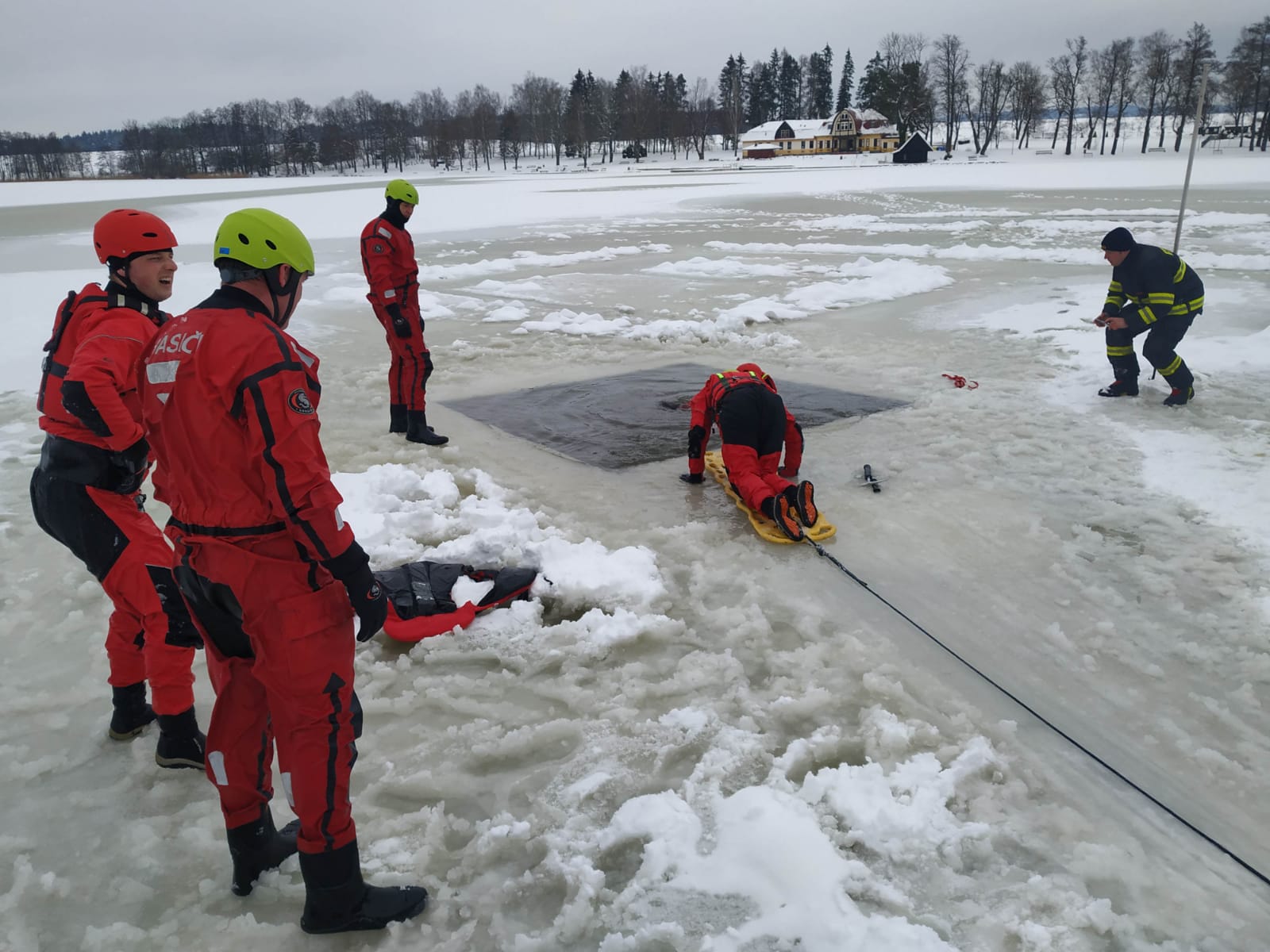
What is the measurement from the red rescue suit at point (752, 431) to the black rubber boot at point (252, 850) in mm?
3032

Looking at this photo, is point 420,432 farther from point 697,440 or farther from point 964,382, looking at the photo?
point 964,382

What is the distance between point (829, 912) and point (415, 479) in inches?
148

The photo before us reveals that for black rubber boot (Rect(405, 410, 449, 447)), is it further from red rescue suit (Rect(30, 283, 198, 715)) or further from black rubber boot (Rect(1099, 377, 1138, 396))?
black rubber boot (Rect(1099, 377, 1138, 396))

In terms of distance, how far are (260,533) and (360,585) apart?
263 mm

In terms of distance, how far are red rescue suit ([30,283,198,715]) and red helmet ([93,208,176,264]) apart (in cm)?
11

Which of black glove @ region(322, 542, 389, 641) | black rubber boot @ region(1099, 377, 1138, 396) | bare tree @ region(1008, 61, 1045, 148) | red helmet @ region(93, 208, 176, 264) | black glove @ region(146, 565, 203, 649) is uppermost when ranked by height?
bare tree @ region(1008, 61, 1045, 148)

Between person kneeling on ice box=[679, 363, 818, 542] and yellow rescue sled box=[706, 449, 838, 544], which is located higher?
person kneeling on ice box=[679, 363, 818, 542]

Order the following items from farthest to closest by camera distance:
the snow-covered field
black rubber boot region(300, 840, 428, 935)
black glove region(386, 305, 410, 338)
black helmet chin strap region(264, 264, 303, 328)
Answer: black glove region(386, 305, 410, 338) → the snow-covered field → black rubber boot region(300, 840, 428, 935) → black helmet chin strap region(264, 264, 303, 328)

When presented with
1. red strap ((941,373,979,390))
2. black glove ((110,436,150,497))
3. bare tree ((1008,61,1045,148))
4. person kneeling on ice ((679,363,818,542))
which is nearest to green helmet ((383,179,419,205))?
person kneeling on ice ((679,363,818,542))

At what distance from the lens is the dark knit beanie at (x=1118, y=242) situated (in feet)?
22.6

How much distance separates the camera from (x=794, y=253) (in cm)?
1652

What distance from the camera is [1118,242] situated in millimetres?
6922

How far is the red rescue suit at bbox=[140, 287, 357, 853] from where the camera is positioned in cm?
189

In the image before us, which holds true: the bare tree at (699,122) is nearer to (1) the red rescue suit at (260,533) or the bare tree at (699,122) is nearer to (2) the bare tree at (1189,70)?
(2) the bare tree at (1189,70)
